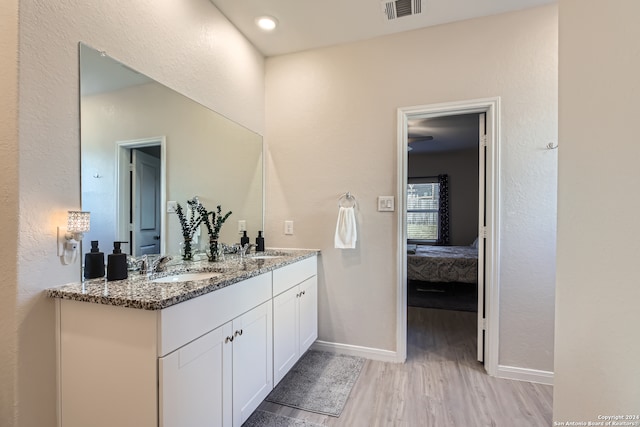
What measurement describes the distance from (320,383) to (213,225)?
4.52 ft

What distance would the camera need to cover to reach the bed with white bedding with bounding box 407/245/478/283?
4105mm

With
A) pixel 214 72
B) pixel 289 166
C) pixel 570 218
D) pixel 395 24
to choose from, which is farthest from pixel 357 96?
pixel 570 218

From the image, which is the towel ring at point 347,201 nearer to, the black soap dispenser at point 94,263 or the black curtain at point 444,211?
the black soap dispenser at point 94,263

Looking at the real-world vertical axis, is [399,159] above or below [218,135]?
below

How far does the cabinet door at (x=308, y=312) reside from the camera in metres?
2.32

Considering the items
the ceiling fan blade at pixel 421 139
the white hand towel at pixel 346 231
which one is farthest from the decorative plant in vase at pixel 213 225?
the ceiling fan blade at pixel 421 139

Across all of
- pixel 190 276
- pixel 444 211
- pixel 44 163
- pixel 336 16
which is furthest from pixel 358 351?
pixel 444 211

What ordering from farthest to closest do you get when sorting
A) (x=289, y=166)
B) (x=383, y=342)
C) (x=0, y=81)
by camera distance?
(x=289, y=166) < (x=383, y=342) < (x=0, y=81)

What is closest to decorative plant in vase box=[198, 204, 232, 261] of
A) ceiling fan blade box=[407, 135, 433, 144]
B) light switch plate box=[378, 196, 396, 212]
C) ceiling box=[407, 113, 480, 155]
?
light switch plate box=[378, 196, 396, 212]

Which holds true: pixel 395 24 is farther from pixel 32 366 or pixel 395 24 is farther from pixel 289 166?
pixel 32 366

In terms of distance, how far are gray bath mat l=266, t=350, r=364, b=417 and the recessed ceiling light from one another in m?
2.71

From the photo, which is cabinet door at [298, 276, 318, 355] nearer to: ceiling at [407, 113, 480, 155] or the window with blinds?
ceiling at [407, 113, 480, 155]

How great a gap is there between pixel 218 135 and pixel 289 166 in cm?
71

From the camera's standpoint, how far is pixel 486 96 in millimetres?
2262
